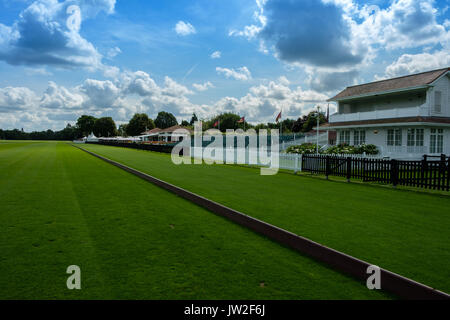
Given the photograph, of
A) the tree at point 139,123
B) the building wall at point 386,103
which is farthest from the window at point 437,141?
the tree at point 139,123

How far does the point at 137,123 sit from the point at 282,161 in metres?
109

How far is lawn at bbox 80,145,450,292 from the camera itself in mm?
4902

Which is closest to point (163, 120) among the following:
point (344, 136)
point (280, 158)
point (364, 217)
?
point (344, 136)

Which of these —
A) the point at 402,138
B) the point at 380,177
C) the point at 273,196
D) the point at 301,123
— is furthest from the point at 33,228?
the point at 301,123

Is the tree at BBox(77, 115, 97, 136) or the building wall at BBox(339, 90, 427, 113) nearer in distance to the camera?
the building wall at BBox(339, 90, 427, 113)

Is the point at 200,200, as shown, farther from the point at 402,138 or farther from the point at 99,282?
the point at 402,138

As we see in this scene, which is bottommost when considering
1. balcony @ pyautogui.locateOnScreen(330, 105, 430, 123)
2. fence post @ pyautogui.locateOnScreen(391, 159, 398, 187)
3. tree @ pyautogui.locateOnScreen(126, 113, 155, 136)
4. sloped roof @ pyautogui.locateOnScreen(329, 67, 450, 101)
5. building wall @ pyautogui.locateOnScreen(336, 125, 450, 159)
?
fence post @ pyautogui.locateOnScreen(391, 159, 398, 187)

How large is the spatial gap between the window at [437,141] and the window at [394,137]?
7.42ft

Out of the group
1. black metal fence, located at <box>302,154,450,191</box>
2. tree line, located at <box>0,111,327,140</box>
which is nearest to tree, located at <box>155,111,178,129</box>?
tree line, located at <box>0,111,327,140</box>

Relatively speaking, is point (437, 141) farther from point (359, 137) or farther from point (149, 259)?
point (149, 259)

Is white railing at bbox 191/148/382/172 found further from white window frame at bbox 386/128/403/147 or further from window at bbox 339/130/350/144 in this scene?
window at bbox 339/130/350/144

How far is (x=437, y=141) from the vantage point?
85.4 feet

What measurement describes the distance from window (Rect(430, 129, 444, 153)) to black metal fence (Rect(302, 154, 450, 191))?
1237cm

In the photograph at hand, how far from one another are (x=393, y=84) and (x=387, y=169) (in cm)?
1947
